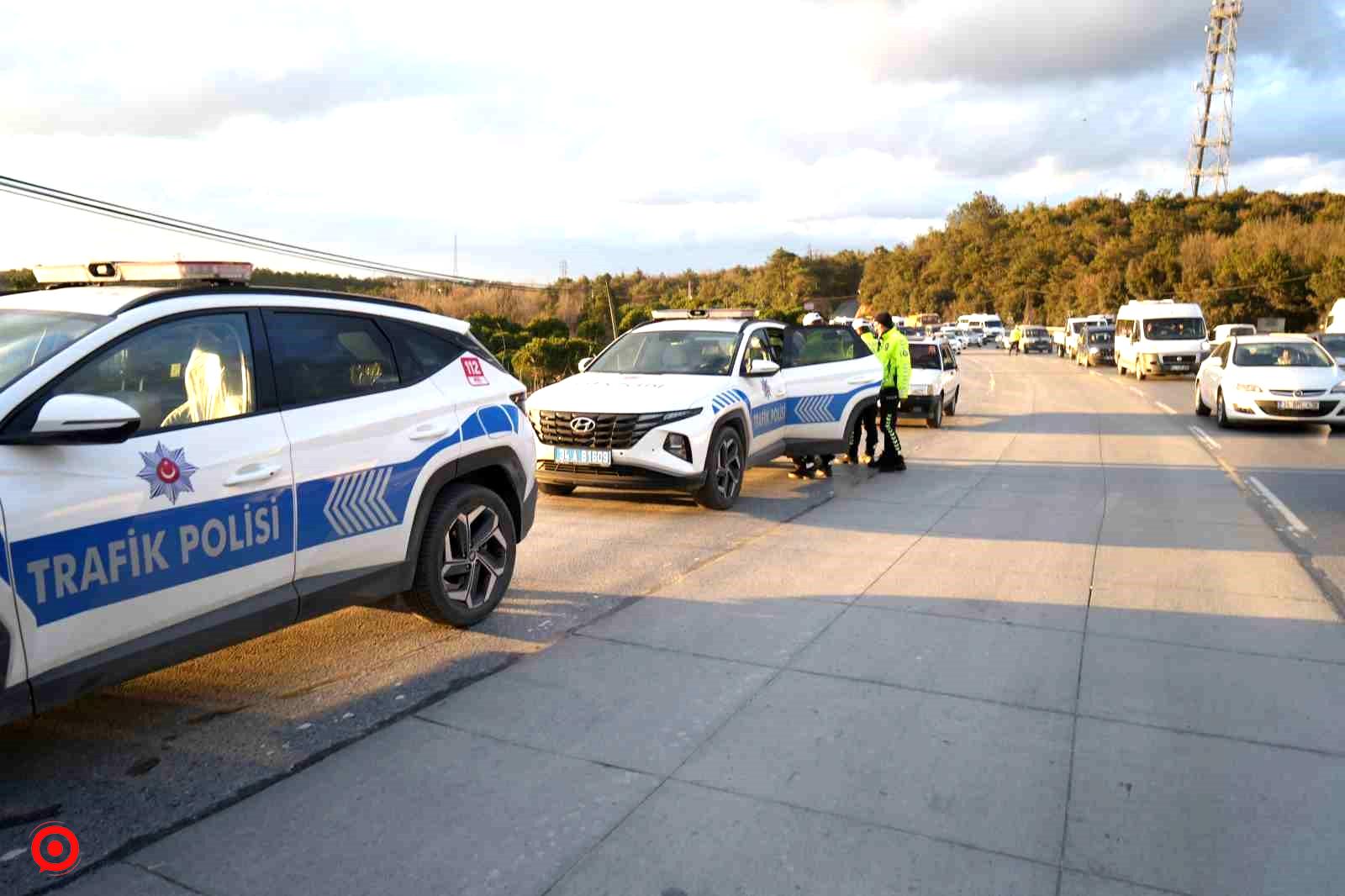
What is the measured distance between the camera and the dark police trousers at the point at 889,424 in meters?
12.5

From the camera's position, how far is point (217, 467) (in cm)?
409

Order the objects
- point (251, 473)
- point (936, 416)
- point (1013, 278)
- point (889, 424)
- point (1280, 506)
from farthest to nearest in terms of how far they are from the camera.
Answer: point (1013, 278) → point (936, 416) → point (889, 424) → point (1280, 506) → point (251, 473)

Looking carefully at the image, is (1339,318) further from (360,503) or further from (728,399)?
(360,503)

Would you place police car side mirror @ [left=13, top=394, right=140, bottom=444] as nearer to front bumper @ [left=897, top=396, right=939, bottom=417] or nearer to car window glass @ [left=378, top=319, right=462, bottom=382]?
car window glass @ [left=378, top=319, right=462, bottom=382]

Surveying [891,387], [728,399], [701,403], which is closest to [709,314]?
[728,399]

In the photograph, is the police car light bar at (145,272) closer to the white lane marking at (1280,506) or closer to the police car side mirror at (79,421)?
the police car side mirror at (79,421)

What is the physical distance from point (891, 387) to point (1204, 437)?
658cm

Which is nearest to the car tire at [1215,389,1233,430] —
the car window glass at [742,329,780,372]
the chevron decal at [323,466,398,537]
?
the car window glass at [742,329,780,372]

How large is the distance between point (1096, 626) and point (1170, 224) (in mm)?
78384

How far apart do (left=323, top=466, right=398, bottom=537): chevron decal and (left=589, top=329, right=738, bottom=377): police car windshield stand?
550 centimetres

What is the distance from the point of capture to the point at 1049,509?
992 centimetres

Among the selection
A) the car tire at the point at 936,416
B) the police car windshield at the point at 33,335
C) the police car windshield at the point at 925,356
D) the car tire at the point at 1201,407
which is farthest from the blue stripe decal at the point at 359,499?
the car tire at the point at 1201,407

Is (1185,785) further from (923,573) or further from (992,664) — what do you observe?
(923,573)

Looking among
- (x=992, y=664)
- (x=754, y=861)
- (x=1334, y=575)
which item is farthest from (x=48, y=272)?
(x=1334, y=575)
